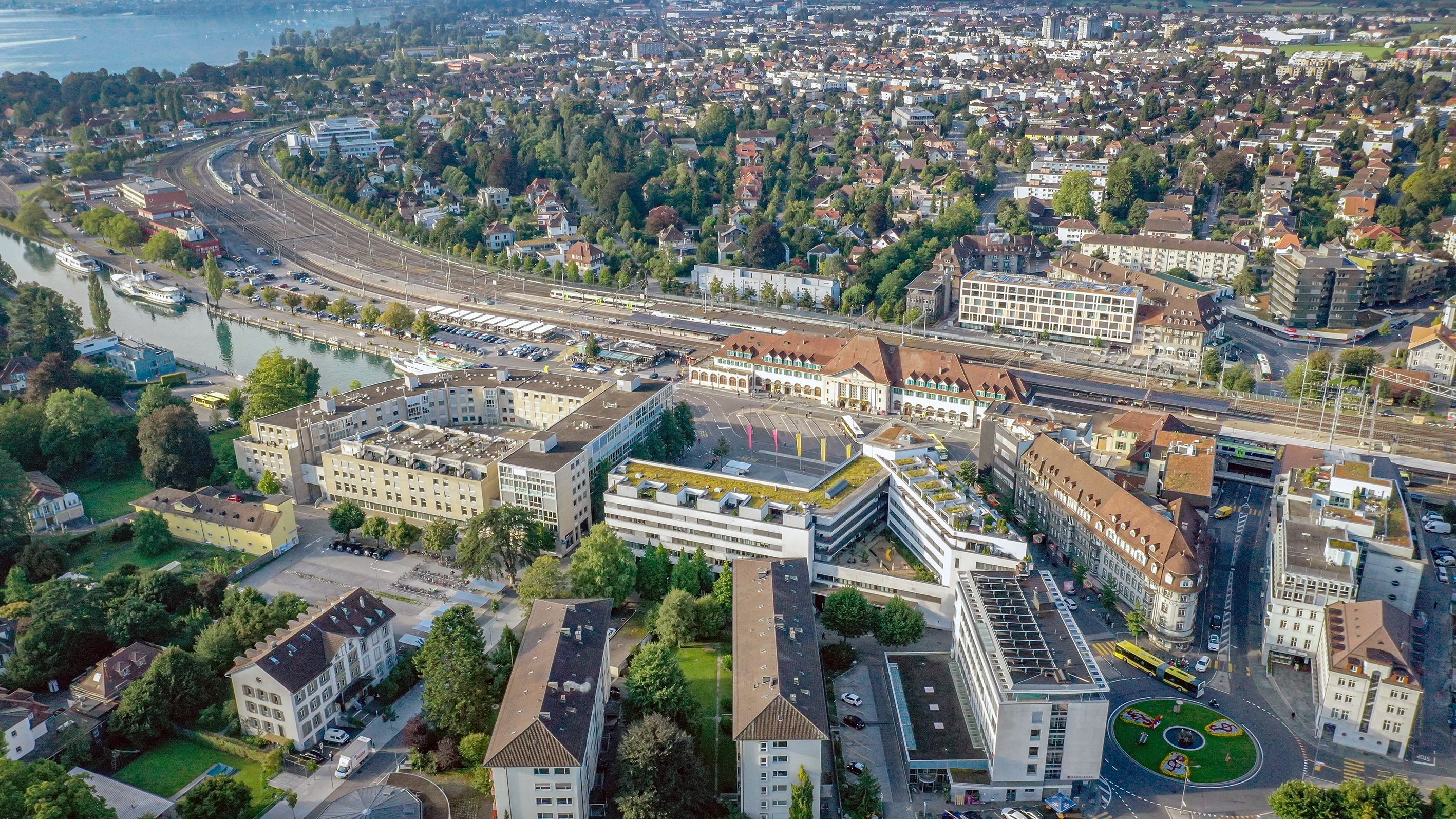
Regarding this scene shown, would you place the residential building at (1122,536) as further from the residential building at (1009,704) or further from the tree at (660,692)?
the tree at (660,692)

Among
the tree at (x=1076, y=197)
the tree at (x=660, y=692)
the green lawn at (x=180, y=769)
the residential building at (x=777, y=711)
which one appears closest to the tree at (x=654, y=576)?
the residential building at (x=777, y=711)

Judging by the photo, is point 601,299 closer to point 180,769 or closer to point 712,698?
point 712,698

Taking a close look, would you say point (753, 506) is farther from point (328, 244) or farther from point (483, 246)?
point (328, 244)

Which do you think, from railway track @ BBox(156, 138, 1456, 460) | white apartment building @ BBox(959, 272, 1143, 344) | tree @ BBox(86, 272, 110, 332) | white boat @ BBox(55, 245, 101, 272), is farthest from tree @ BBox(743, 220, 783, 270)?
white boat @ BBox(55, 245, 101, 272)

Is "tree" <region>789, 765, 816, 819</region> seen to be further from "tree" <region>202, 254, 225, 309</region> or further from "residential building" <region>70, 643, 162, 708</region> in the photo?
"tree" <region>202, 254, 225, 309</region>

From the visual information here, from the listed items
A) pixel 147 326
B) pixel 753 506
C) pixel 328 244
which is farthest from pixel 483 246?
pixel 753 506
